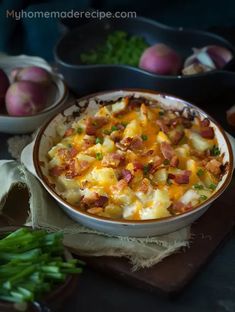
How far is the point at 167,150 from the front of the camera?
1333 millimetres

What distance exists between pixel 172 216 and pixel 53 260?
25 cm

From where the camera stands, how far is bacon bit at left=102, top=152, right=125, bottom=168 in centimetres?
129

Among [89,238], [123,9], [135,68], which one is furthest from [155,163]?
[123,9]

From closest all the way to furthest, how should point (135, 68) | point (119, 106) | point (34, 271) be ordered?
point (34, 271), point (119, 106), point (135, 68)

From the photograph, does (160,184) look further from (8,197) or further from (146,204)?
(8,197)

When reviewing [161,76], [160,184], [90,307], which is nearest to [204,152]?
[160,184]

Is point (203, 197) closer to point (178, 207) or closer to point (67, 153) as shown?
point (178, 207)

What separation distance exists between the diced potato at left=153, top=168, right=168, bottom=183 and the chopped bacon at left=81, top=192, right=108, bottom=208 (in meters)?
0.13

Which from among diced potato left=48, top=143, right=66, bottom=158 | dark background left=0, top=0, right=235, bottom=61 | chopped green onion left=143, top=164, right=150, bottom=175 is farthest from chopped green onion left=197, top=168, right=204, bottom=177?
dark background left=0, top=0, right=235, bottom=61

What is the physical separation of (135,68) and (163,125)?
9.5 inches

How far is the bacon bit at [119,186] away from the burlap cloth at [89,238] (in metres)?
0.10

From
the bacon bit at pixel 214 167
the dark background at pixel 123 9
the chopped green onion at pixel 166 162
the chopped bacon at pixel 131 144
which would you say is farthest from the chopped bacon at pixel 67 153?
the dark background at pixel 123 9

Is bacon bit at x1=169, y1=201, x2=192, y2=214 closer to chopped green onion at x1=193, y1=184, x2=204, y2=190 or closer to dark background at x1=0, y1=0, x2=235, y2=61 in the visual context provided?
chopped green onion at x1=193, y1=184, x2=204, y2=190

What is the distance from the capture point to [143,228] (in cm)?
117
